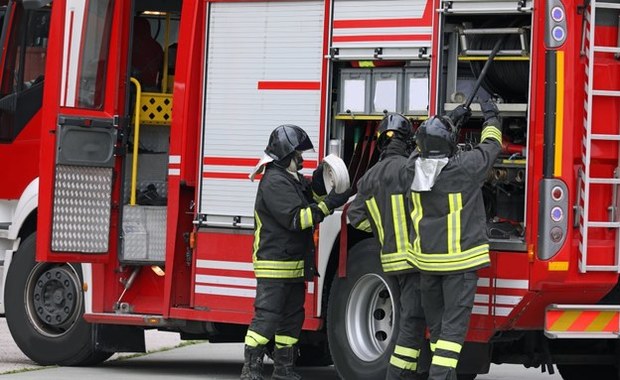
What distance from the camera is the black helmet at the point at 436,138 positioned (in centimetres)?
896

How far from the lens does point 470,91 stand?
31.1 ft

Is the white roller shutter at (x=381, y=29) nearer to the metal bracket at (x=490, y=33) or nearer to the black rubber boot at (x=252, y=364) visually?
the metal bracket at (x=490, y=33)

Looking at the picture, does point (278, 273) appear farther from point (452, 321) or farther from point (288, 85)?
point (452, 321)

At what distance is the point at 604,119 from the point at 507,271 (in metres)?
1.05

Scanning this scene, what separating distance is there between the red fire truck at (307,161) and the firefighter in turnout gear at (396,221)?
0.75 feet

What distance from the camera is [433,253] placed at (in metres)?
8.97

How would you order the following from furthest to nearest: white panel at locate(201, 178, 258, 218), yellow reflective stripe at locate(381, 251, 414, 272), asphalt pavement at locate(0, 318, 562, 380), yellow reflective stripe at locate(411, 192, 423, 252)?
asphalt pavement at locate(0, 318, 562, 380), white panel at locate(201, 178, 258, 218), yellow reflective stripe at locate(381, 251, 414, 272), yellow reflective stripe at locate(411, 192, 423, 252)

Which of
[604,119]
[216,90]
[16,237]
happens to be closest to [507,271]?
[604,119]

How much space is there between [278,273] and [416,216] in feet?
4.34

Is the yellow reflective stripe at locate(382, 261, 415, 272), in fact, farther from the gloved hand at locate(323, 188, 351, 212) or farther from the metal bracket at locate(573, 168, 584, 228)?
the metal bracket at locate(573, 168, 584, 228)

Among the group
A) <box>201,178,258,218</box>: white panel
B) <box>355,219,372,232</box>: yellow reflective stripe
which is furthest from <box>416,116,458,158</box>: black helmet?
<box>201,178,258,218</box>: white panel

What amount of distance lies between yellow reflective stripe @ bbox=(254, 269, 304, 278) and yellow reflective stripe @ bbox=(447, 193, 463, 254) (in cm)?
152

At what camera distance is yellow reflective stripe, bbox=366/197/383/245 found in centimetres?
955

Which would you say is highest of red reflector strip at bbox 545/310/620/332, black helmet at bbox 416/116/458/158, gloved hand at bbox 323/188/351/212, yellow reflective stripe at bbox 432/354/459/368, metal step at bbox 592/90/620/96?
metal step at bbox 592/90/620/96
